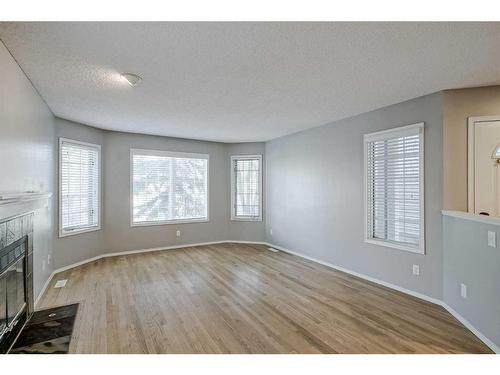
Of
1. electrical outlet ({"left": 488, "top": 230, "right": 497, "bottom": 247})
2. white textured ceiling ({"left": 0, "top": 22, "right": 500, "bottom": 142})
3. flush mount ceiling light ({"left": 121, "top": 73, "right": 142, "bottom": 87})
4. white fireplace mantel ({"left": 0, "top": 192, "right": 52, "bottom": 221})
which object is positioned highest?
white textured ceiling ({"left": 0, "top": 22, "right": 500, "bottom": 142})

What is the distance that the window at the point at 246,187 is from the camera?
636cm

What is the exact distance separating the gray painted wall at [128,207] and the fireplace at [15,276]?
168 cm

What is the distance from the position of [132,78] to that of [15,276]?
2.13 metres

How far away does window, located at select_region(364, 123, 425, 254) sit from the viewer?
325 cm

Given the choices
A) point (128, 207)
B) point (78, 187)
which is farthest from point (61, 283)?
point (128, 207)

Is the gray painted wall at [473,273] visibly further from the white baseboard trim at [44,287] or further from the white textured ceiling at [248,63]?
the white baseboard trim at [44,287]

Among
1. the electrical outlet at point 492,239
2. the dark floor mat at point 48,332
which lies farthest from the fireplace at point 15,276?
the electrical outlet at point 492,239

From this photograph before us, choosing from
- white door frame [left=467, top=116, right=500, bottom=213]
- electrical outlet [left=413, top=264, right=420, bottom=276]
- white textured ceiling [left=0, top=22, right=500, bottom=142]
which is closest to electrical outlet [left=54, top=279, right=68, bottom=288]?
white textured ceiling [left=0, top=22, right=500, bottom=142]

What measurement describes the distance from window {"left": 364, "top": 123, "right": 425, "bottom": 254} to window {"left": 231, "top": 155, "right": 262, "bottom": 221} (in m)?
2.93

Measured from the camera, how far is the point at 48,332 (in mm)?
2420

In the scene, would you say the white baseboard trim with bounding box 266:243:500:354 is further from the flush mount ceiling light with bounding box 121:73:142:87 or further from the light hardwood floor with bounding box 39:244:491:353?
the flush mount ceiling light with bounding box 121:73:142:87

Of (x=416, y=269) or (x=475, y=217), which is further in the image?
(x=416, y=269)

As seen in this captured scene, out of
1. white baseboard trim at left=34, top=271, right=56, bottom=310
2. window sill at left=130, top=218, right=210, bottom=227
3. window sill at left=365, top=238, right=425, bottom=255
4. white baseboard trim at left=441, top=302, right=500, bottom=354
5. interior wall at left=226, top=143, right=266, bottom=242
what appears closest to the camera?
white baseboard trim at left=441, top=302, right=500, bottom=354

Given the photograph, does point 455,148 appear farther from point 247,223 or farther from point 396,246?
point 247,223
